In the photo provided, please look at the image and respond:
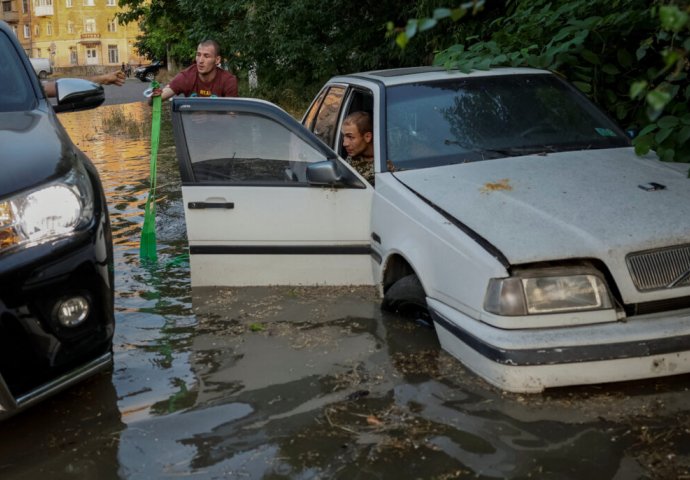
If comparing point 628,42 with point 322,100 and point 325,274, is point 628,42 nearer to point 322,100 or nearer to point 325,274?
point 322,100

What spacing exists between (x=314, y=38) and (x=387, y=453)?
13.1m

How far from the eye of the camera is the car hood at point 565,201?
13.3ft

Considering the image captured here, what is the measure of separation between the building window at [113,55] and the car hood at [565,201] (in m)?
99.4

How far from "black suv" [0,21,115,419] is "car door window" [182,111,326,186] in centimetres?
140

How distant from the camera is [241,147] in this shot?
5719mm

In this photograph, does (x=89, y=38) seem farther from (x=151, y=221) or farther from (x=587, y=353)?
(x=587, y=353)

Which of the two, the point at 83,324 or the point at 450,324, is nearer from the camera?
the point at 83,324

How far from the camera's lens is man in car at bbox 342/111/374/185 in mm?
6113

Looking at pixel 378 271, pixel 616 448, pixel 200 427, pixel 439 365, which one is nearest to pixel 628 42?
pixel 378 271

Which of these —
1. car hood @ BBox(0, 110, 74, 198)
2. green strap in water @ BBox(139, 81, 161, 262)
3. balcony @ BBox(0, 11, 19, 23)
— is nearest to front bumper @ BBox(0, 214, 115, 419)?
car hood @ BBox(0, 110, 74, 198)

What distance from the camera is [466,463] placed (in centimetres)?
363

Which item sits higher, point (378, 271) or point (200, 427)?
point (378, 271)

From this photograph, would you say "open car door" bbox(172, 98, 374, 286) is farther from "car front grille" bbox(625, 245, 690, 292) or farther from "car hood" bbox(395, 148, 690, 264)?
"car front grille" bbox(625, 245, 690, 292)

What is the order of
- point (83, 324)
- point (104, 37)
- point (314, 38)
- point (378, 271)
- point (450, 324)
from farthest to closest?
point (104, 37), point (314, 38), point (378, 271), point (450, 324), point (83, 324)
